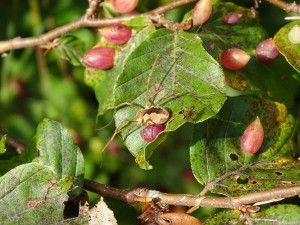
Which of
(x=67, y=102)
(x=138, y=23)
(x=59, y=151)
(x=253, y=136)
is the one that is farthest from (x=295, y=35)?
(x=67, y=102)

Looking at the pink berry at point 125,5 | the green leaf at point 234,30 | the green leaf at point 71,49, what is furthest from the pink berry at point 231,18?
the green leaf at point 71,49

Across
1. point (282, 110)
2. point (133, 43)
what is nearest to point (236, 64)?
point (282, 110)

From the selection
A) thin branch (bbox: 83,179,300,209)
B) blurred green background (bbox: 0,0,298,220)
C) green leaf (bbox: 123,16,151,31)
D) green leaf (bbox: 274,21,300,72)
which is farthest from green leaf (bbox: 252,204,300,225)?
blurred green background (bbox: 0,0,298,220)

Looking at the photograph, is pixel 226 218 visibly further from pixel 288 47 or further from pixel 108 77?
pixel 108 77

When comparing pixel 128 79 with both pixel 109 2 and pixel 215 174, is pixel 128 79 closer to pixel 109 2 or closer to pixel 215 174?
pixel 215 174

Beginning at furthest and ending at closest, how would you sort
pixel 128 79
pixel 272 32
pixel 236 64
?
pixel 272 32
pixel 236 64
pixel 128 79

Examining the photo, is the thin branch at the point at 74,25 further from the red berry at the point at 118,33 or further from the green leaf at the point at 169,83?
the green leaf at the point at 169,83
